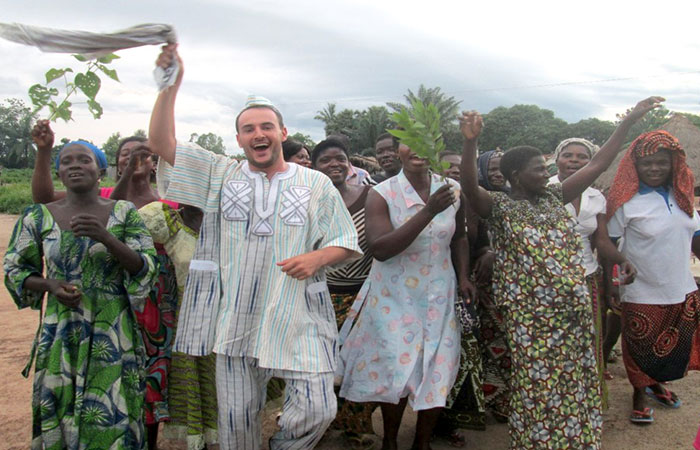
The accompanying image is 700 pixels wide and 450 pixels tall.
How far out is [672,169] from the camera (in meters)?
4.16

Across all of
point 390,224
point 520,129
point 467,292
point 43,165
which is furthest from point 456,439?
point 520,129

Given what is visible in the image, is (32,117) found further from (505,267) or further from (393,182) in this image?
(505,267)

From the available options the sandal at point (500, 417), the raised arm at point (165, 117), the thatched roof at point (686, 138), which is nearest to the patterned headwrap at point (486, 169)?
the sandal at point (500, 417)

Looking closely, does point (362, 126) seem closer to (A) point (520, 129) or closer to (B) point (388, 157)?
(A) point (520, 129)

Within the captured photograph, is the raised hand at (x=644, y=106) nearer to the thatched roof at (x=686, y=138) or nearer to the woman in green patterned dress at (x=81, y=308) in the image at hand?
the woman in green patterned dress at (x=81, y=308)

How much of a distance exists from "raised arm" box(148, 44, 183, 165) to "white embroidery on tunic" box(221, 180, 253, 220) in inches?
12.7

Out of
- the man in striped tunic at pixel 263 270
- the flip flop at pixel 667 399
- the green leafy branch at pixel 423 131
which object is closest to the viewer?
the man in striped tunic at pixel 263 270

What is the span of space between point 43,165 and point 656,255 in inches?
166

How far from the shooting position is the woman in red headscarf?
414 cm

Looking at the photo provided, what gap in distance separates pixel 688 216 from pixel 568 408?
1935 millimetres

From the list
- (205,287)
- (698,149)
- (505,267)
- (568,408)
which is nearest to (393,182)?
(505,267)

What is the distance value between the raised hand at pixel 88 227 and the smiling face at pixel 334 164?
69.8 inches

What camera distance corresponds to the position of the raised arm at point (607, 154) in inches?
142

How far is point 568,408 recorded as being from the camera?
3.24 meters
